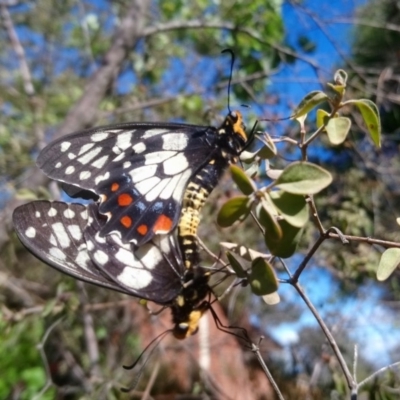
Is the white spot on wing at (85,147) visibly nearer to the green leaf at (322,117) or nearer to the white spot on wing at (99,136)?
the white spot on wing at (99,136)

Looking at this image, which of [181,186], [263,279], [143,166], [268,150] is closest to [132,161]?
[143,166]

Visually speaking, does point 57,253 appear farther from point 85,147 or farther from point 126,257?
point 85,147

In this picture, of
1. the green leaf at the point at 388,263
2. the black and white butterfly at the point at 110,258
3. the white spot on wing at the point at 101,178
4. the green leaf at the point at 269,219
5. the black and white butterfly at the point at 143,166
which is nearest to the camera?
the green leaf at the point at 269,219

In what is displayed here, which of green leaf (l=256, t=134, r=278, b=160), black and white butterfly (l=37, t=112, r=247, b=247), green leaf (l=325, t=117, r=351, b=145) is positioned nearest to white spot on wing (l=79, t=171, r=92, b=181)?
black and white butterfly (l=37, t=112, r=247, b=247)

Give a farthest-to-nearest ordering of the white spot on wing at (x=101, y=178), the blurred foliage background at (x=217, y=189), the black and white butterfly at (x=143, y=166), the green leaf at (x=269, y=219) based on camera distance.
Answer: the blurred foliage background at (x=217, y=189) → the white spot on wing at (x=101, y=178) → the black and white butterfly at (x=143, y=166) → the green leaf at (x=269, y=219)

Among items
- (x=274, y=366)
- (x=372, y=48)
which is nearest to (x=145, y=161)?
(x=274, y=366)

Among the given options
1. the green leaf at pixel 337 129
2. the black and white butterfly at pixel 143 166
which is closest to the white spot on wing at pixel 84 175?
the black and white butterfly at pixel 143 166

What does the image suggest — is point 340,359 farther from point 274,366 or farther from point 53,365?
point 53,365
